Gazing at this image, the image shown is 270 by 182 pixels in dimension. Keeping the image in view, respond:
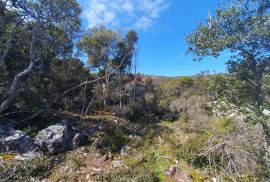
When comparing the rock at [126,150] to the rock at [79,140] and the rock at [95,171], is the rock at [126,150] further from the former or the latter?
the rock at [79,140]

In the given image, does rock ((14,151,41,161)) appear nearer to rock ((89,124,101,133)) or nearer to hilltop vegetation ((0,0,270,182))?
hilltop vegetation ((0,0,270,182))

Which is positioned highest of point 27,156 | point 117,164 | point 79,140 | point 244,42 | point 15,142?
point 244,42

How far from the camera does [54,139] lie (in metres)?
8.59

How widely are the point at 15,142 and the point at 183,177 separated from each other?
20.3 feet

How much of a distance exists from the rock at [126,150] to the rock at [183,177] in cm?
246

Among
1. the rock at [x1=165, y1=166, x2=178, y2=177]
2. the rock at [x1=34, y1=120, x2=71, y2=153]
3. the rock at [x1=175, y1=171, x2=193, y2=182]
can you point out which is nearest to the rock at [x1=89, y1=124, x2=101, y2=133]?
the rock at [x1=34, y1=120, x2=71, y2=153]

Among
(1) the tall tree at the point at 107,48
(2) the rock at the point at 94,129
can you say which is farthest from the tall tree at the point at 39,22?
(1) the tall tree at the point at 107,48

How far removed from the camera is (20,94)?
10414 millimetres

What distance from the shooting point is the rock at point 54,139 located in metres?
8.37

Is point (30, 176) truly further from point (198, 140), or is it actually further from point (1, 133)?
point (198, 140)

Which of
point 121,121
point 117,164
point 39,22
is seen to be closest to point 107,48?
point 121,121

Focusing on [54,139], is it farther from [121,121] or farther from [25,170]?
[121,121]

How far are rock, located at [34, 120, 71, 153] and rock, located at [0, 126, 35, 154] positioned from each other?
1.09 feet

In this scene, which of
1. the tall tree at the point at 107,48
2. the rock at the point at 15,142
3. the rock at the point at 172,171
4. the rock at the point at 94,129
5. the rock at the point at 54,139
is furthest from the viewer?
the tall tree at the point at 107,48
